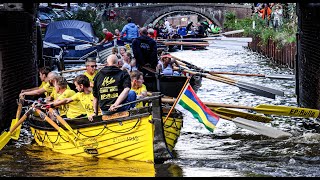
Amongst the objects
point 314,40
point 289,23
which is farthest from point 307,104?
point 289,23

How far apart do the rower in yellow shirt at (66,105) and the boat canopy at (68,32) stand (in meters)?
20.5

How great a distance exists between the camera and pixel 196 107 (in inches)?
501

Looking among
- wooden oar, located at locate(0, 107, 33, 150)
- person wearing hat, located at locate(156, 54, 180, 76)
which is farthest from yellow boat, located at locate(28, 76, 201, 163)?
person wearing hat, located at locate(156, 54, 180, 76)

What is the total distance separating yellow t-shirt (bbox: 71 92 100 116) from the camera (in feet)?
42.0

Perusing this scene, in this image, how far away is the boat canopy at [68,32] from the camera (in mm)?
34562

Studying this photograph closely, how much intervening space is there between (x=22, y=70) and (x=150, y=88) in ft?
10.3

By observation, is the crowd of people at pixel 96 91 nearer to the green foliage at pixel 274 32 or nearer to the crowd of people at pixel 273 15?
the green foliage at pixel 274 32

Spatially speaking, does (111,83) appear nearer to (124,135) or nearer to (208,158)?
(124,135)

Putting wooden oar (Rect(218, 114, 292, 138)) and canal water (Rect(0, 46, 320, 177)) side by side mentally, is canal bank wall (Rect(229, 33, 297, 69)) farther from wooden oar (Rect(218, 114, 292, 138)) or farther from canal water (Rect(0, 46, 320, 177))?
wooden oar (Rect(218, 114, 292, 138))

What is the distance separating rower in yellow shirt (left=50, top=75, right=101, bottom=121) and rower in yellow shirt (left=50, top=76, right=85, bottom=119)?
10 centimetres

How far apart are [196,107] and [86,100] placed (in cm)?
176

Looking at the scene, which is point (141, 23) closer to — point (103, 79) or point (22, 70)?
point (22, 70)

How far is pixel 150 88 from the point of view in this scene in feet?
61.3

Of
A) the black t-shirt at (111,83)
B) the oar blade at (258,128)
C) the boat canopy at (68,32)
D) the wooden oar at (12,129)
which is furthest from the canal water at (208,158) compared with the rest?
the boat canopy at (68,32)
